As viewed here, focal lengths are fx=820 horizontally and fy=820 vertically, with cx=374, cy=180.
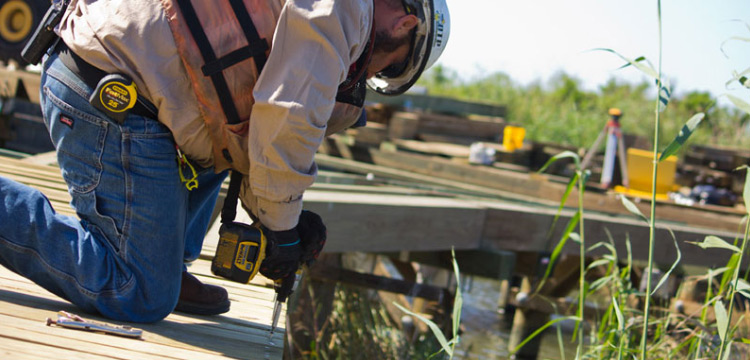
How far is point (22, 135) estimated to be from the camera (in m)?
7.64

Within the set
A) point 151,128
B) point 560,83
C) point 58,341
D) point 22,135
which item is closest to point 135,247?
point 151,128

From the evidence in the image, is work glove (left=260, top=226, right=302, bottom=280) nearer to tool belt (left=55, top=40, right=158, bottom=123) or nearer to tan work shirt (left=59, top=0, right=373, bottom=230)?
tan work shirt (left=59, top=0, right=373, bottom=230)

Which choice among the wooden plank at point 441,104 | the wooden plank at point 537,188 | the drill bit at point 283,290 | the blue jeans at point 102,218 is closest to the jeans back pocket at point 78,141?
the blue jeans at point 102,218

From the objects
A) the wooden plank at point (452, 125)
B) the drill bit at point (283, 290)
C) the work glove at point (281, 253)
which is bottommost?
the drill bit at point (283, 290)

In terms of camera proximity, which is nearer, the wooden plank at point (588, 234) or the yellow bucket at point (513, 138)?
the wooden plank at point (588, 234)

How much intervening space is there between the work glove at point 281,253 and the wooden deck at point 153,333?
161 mm

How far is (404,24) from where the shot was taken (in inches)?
108

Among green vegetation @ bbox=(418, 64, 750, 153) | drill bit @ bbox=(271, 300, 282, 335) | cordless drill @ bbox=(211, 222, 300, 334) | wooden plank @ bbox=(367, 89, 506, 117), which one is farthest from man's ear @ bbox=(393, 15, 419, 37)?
green vegetation @ bbox=(418, 64, 750, 153)

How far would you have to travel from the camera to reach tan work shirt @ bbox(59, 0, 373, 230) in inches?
91.0

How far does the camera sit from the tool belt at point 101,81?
2.40 m

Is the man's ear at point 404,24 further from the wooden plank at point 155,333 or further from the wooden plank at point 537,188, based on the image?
the wooden plank at point 537,188

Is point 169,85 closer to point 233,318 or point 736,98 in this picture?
point 233,318

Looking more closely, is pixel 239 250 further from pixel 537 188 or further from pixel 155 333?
pixel 537 188

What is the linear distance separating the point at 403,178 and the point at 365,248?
3.21 m
